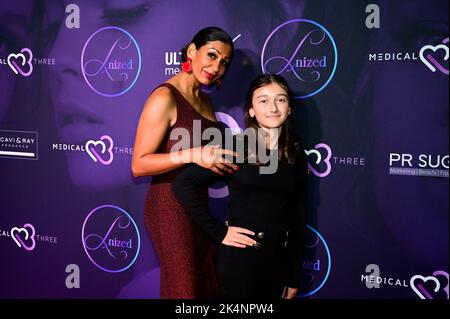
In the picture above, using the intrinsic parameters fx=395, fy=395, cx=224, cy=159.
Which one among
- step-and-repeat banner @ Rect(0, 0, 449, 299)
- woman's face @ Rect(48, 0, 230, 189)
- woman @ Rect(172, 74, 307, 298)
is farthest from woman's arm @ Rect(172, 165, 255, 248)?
woman's face @ Rect(48, 0, 230, 189)

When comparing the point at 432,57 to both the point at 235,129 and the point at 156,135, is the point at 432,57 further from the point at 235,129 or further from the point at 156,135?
the point at 156,135

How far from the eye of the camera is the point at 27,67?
298cm

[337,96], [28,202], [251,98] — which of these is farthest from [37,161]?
[337,96]

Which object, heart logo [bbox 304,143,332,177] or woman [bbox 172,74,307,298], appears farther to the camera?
heart logo [bbox 304,143,332,177]

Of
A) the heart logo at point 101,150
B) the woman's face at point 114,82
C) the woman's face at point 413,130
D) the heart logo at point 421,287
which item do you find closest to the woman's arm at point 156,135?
the woman's face at point 114,82

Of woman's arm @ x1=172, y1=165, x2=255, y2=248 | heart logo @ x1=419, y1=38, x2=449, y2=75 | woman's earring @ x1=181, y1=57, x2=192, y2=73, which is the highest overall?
heart logo @ x1=419, y1=38, x2=449, y2=75

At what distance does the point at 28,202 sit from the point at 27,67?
104 cm

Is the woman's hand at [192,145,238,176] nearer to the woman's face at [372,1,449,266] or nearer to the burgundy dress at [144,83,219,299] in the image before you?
the burgundy dress at [144,83,219,299]

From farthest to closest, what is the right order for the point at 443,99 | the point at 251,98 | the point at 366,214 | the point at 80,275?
the point at 80,275
the point at 366,214
the point at 443,99
the point at 251,98

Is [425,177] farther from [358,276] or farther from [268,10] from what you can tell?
[268,10]

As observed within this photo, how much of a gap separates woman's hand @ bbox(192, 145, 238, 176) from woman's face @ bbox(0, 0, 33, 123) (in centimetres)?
198

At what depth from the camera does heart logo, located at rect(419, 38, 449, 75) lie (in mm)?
2016

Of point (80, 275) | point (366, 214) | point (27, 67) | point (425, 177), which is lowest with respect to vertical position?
point (80, 275)

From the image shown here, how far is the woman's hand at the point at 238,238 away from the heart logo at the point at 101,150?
4.41ft
